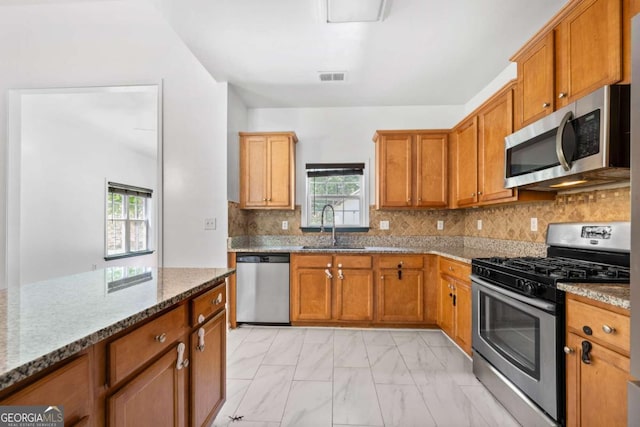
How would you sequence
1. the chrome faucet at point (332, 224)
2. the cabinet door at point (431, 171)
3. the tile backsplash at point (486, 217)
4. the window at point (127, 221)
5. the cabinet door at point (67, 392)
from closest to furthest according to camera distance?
the cabinet door at point (67, 392) → the tile backsplash at point (486, 217) → the cabinet door at point (431, 171) → the chrome faucet at point (332, 224) → the window at point (127, 221)

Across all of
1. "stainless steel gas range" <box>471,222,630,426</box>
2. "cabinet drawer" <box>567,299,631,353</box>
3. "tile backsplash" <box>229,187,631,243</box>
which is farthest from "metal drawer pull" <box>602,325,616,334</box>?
"tile backsplash" <box>229,187,631,243</box>

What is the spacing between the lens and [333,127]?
12.7 feet

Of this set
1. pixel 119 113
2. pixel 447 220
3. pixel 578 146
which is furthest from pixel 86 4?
pixel 447 220

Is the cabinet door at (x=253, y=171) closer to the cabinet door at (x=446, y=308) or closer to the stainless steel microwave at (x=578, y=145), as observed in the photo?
the cabinet door at (x=446, y=308)

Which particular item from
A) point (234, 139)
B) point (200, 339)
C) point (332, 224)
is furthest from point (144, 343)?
point (332, 224)

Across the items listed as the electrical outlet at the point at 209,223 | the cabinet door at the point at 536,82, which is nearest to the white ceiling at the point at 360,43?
the cabinet door at the point at 536,82

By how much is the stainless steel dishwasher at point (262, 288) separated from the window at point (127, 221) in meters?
3.43

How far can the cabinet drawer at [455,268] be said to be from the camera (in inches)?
96.0

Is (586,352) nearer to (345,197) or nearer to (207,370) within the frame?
(207,370)

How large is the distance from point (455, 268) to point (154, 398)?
245 cm

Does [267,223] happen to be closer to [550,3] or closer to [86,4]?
[86,4]

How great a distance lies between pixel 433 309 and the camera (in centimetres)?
311

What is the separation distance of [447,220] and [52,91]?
16.0 ft

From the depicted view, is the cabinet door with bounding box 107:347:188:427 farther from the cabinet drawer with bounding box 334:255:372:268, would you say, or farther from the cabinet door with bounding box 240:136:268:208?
the cabinet door with bounding box 240:136:268:208
